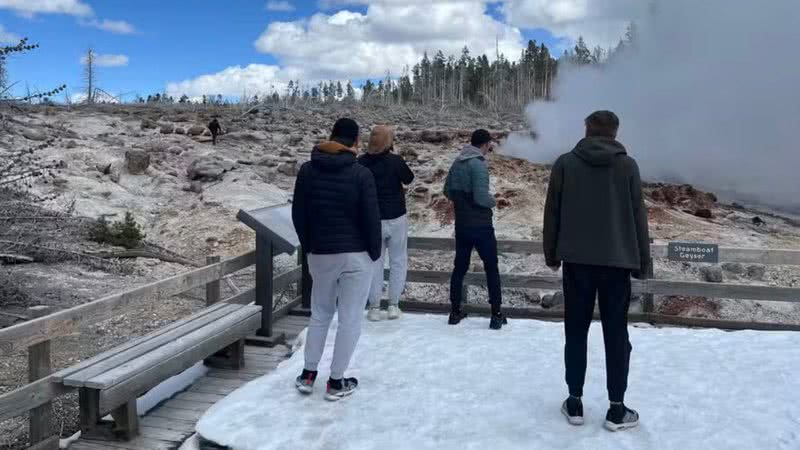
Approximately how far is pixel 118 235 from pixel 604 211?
1119 cm

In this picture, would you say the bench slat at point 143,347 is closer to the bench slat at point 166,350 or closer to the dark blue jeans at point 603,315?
the bench slat at point 166,350

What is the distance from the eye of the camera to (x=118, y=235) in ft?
43.4

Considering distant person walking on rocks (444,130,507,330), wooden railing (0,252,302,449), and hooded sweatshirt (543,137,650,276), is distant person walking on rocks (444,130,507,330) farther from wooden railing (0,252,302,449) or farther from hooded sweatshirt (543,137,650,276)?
wooden railing (0,252,302,449)

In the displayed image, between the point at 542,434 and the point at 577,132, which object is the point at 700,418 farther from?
the point at 577,132

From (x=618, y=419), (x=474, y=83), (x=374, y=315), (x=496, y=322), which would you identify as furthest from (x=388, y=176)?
(x=474, y=83)

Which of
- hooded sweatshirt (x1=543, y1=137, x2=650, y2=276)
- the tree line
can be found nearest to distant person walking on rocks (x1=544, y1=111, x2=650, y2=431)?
hooded sweatshirt (x1=543, y1=137, x2=650, y2=276)

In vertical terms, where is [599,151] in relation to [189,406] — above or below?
above

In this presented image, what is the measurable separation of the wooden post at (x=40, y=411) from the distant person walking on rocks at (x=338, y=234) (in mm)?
1510

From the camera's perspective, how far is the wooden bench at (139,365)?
391cm

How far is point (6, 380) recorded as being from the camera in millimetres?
6957

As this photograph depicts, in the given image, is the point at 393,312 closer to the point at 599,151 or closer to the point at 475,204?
the point at 475,204

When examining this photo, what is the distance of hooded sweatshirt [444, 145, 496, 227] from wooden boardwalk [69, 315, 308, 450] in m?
1.90

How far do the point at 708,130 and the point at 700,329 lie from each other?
1697cm

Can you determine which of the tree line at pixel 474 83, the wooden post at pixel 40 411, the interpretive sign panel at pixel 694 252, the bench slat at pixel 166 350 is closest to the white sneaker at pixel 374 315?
the bench slat at pixel 166 350
